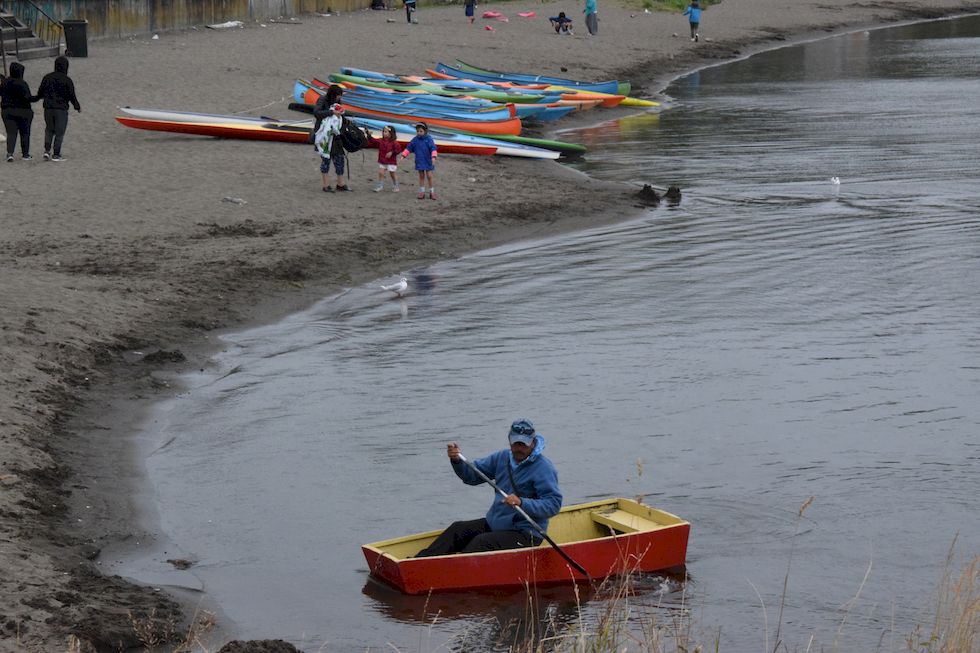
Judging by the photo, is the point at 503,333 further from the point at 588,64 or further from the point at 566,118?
the point at 588,64

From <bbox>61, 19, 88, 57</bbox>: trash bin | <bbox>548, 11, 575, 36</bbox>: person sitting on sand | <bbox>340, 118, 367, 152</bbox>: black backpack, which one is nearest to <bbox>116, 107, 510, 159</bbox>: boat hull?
<bbox>340, 118, 367, 152</bbox>: black backpack

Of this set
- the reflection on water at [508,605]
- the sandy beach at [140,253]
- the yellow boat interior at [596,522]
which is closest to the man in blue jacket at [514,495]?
the yellow boat interior at [596,522]

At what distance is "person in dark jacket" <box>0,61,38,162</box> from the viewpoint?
23.8 metres

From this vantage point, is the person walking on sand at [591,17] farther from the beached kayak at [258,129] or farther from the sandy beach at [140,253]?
the beached kayak at [258,129]

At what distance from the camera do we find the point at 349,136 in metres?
23.2

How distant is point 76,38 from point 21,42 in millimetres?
1876

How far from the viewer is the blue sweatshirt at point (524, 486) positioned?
1045 cm

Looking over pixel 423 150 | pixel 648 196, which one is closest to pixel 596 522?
pixel 423 150

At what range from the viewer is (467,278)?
66.7 ft

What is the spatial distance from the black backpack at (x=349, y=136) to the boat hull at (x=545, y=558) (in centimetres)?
1303

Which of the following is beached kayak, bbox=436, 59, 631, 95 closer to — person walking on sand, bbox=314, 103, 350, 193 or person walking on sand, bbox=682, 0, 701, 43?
person walking on sand, bbox=682, 0, 701, 43

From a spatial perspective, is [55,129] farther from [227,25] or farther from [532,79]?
[227,25]

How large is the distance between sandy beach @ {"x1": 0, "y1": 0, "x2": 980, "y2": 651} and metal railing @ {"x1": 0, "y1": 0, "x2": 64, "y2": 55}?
177cm

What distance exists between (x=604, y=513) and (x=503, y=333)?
6235mm
